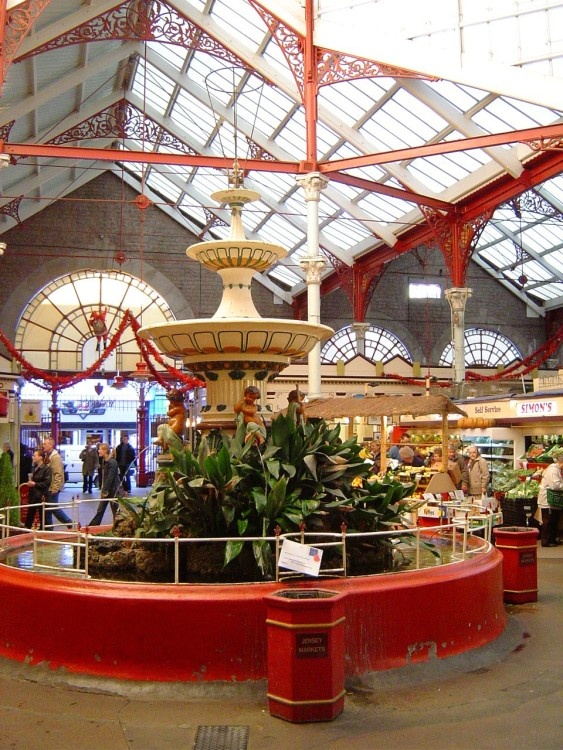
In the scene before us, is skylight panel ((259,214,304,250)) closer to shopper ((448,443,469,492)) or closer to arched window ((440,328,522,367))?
arched window ((440,328,522,367))

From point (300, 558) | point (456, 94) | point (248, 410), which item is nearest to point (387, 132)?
point (456, 94)

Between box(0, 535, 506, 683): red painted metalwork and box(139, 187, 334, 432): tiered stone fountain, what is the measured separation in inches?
103

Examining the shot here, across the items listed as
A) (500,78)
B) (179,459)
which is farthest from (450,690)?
(500,78)

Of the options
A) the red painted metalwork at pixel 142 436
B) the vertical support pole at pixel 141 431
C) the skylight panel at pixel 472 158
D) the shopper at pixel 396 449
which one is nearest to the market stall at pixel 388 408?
the shopper at pixel 396 449

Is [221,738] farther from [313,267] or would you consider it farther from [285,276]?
[285,276]

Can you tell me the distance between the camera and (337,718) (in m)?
5.11

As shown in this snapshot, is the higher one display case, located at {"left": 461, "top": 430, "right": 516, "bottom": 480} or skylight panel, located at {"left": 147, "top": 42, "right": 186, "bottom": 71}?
skylight panel, located at {"left": 147, "top": 42, "right": 186, "bottom": 71}

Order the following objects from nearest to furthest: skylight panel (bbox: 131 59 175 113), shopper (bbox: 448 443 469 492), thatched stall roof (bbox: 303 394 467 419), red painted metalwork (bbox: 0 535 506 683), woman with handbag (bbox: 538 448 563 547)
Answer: red painted metalwork (bbox: 0 535 506 683)
shopper (bbox: 448 443 469 492)
woman with handbag (bbox: 538 448 563 547)
thatched stall roof (bbox: 303 394 467 419)
skylight panel (bbox: 131 59 175 113)

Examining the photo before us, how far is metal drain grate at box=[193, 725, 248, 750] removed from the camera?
4.68m

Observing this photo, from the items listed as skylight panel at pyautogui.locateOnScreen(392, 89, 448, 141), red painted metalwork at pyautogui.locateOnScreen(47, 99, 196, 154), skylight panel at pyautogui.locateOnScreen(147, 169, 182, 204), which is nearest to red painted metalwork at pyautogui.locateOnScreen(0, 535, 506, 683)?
skylight panel at pyautogui.locateOnScreen(392, 89, 448, 141)

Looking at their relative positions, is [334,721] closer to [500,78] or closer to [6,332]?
[500,78]

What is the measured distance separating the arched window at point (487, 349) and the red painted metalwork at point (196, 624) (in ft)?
101

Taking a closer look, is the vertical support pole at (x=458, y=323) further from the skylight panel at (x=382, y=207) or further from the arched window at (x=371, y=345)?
the arched window at (x=371, y=345)

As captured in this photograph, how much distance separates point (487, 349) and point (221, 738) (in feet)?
110
